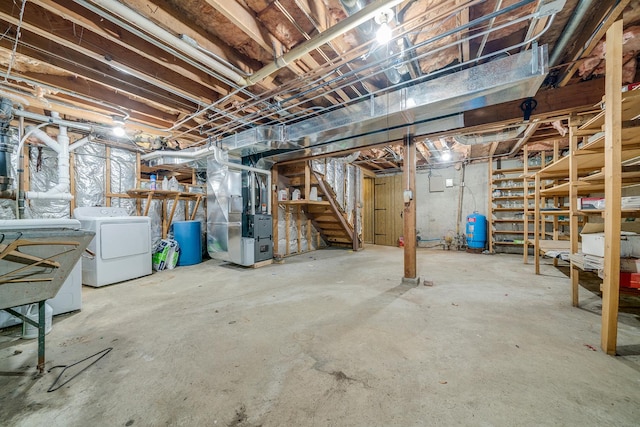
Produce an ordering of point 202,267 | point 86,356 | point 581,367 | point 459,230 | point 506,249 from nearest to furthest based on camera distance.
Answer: point 581,367
point 86,356
point 202,267
point 506,249
point 459,230

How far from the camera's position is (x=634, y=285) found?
1.66 meters

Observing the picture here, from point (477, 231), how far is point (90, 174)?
7708mm

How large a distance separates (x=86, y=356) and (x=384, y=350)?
81.3 inches

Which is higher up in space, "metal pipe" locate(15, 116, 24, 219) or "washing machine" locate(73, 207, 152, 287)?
"metal pipe" locate(15, 116, 24, 219)

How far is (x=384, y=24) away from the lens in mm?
1493

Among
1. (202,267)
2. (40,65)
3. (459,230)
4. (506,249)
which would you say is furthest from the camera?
(459,230)

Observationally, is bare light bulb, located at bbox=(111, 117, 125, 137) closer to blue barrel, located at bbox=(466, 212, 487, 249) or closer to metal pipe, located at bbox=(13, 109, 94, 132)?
metal pipe, located at bbox=(13, 109, 94, 132)

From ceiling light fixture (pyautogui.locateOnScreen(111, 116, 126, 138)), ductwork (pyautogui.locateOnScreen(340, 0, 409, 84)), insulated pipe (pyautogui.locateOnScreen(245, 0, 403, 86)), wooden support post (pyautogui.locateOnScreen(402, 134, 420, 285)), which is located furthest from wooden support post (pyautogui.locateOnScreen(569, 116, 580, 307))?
ceiling light fixture (pyautogui.locateOnScreen(111, 116, 126, 138))

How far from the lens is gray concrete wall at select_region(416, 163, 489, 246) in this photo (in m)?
5.91

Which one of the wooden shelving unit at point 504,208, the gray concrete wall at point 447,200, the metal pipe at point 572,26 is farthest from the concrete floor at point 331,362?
the gray concrete wall at point 447,200

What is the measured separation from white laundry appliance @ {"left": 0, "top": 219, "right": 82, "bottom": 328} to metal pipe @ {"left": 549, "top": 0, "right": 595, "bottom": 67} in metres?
4.10

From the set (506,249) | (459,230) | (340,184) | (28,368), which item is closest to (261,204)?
(340,184)

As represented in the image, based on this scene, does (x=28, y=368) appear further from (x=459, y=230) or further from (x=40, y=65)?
(x=459, y=230)

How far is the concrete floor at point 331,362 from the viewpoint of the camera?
3.74ft
